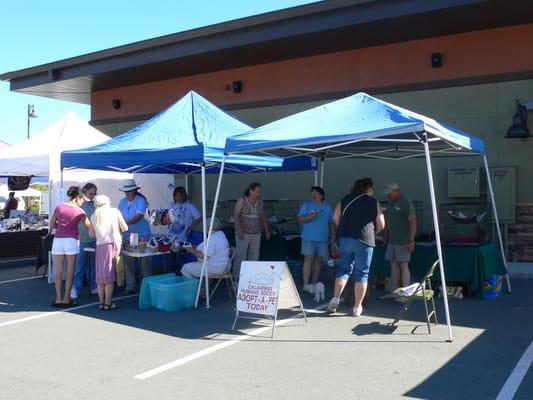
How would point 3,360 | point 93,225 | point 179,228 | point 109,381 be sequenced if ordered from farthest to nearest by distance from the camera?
point 179,228 < point 93,225 < point 3,360 < point 109,381

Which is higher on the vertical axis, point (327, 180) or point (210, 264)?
point (327, 180)

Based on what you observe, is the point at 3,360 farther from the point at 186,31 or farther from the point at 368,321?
the point at 186,31

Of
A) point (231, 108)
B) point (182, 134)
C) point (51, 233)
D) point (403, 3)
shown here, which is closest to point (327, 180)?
point (231, 108)

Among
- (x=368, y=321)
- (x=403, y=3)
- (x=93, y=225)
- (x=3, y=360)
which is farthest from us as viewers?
Answer: (x=403, y=3)

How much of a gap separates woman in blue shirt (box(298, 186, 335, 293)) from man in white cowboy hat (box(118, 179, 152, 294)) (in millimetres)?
2386

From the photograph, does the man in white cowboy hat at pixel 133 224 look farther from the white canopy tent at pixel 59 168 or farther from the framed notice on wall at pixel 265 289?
the framed notice on wall at pixel 265 289

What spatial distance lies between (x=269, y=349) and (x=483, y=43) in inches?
298

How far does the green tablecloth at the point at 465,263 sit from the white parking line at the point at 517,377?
2.50m

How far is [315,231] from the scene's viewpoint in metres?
8.28

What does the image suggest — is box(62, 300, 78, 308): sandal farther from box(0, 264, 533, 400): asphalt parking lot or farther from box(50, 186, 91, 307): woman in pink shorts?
box(50, 186, 91, 307): woman in pink shorts

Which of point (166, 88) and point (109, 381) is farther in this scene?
point (166, 88)

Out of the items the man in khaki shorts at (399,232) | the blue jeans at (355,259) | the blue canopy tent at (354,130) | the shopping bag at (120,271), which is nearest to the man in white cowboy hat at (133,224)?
the shopping bag at (120,271)

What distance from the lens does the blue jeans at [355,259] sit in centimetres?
682

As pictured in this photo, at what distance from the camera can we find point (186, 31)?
12547 mm
